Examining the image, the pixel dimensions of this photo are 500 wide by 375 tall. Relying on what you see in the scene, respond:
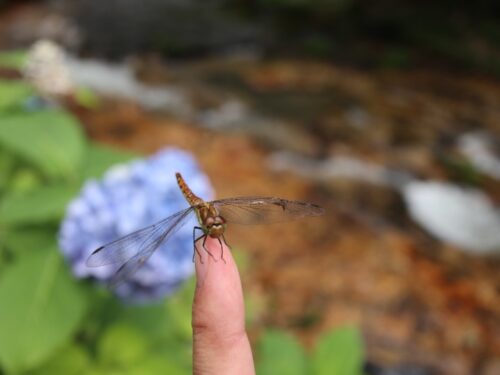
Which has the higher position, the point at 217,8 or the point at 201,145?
the point at 217,8

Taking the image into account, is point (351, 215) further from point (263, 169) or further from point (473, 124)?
point (473, 124)

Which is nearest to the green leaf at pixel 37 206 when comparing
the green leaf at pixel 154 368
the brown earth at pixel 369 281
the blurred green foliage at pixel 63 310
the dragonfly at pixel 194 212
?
the blurred green foliage at pixel 63 310

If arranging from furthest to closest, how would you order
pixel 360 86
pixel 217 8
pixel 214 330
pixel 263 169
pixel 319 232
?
pixel 217 8, pixel 360 86, pixel 263 169, pixel 319 232, pixel 214 330

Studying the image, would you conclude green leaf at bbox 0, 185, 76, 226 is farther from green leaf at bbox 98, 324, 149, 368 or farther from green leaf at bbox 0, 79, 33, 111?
green leaf at bbox 0, 79, 33, 111

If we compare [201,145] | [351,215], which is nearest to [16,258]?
[351,215]

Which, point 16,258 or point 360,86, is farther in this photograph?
point 360,86

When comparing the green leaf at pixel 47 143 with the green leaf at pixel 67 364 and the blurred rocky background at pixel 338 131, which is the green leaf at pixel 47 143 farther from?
the blurred rocky background at pixel 338 131
